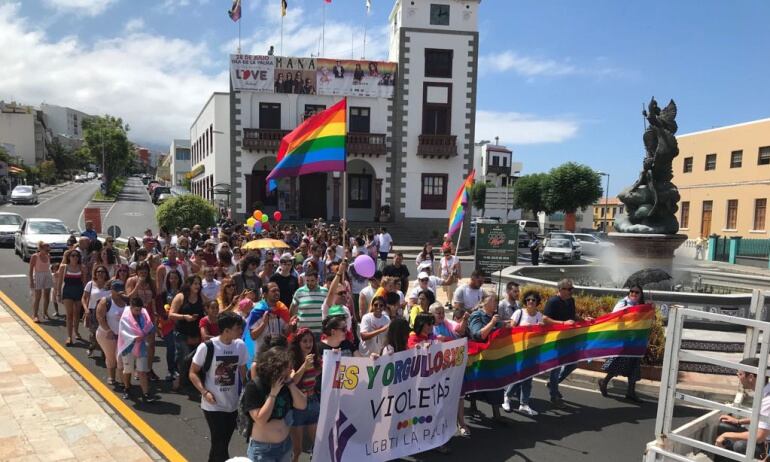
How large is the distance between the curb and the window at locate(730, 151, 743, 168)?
3693 cm

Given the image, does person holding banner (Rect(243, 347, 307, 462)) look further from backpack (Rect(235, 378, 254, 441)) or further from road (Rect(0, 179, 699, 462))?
road (Rect(0, 179, 699, 462))

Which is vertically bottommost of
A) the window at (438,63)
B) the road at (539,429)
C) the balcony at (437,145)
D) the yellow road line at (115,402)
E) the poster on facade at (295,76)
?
the road at (539,429)

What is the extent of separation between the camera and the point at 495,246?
13.1m

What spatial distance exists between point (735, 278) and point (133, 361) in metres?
17.9

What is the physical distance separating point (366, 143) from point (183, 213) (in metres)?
12.3

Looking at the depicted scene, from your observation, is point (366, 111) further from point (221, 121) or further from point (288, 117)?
point (221, 121)

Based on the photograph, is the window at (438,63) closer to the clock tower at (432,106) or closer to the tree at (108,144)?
the clock tower at (432,106)

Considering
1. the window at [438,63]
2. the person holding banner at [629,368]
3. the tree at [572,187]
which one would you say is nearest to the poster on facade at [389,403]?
the person holding banner at [629,368]

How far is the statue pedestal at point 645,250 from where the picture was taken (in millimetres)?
14203

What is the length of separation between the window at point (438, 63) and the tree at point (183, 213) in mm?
15719

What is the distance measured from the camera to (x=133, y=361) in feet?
22.8

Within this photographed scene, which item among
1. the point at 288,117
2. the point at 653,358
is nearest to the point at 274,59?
the point at 288,117

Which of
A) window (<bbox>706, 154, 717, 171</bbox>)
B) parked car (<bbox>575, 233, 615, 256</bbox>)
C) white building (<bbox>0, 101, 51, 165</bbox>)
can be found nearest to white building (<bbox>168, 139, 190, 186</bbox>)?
white building (<bbox>0, 101, 51, 165</bbox>)

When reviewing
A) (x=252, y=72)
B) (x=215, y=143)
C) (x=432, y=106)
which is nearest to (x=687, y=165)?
(x=432, y=106)
